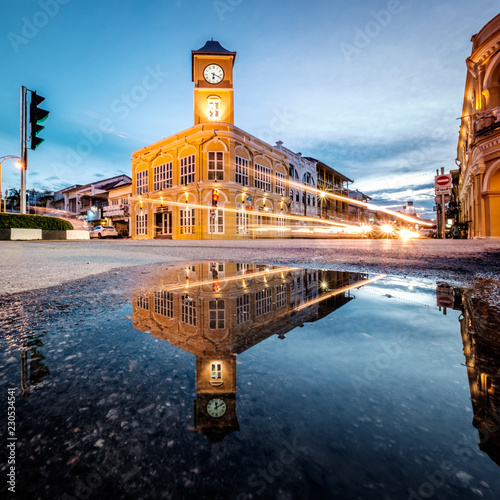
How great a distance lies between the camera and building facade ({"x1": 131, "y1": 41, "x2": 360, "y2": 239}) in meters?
25.0

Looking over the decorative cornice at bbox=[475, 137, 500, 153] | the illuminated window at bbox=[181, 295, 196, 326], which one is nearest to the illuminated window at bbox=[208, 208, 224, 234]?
the decorative cornice at bbox=[475, 137, 500, 153]

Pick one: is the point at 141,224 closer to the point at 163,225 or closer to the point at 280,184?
the point at 163,225

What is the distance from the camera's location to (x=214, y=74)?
1037 inches

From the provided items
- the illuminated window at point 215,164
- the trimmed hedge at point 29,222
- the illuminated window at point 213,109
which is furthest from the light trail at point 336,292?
the illuminated window at point 213,109

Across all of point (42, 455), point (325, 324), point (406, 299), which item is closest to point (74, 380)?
point (42, 455)

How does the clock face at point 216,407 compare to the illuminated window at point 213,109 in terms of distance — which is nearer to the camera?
the clock face at point 216,407

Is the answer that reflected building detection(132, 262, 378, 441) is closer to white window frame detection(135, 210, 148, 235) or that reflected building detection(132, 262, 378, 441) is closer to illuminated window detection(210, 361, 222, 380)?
illuminated window detection(210, 361, 222, 380)

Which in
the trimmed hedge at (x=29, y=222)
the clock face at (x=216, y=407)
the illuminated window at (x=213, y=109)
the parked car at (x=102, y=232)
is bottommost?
the clock face at (x=216, y=407)

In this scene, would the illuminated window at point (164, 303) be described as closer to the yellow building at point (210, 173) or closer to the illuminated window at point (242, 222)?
the yellow building at point (210, 173)

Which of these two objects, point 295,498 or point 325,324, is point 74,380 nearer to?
point 295,498

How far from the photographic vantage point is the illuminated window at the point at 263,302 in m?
1.62

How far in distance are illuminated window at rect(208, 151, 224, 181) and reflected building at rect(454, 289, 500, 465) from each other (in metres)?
24.9

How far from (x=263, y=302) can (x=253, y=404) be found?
1087mm

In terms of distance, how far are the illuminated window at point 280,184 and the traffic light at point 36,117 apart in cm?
2553
